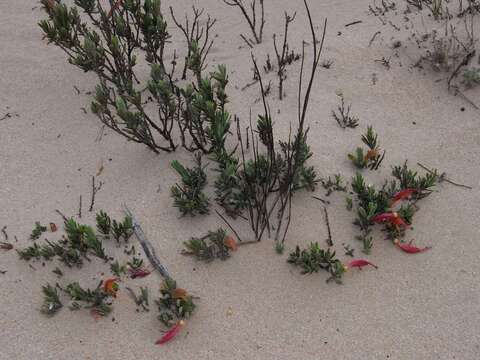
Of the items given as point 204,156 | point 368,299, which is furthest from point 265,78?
point 368,299

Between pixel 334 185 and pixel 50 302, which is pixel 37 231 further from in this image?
pixel 334 185

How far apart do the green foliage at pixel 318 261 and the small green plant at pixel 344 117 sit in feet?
4.72

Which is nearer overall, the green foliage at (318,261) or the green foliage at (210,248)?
the green foliage at (318,261)

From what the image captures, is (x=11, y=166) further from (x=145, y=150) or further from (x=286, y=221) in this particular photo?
(x=286, y=221)

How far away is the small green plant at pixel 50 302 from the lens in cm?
287

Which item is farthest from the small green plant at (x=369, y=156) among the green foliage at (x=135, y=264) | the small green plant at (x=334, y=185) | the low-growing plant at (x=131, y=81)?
the green foliage at (x=135, y=264)

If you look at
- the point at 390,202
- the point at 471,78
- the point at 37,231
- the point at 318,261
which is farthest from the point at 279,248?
the point at 471,78

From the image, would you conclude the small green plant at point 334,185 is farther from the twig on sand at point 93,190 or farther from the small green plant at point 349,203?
the twig on sand at point 93,190

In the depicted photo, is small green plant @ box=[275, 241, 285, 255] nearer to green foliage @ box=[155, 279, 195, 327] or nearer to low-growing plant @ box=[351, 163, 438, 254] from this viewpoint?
low-growing plant @ box=[351, 163, 438, 254]

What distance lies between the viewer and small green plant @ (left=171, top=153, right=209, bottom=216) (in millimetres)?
3268

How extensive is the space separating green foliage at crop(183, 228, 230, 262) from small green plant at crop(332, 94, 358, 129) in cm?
162

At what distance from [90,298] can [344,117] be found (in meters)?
2.57

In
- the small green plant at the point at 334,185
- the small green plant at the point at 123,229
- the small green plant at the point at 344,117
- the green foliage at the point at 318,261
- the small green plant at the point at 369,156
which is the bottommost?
the green foliage at the point at 318,261

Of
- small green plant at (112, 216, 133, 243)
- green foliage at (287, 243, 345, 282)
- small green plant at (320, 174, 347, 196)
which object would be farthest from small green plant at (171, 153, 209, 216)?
small green plant at (320, 174, 347, 196)
